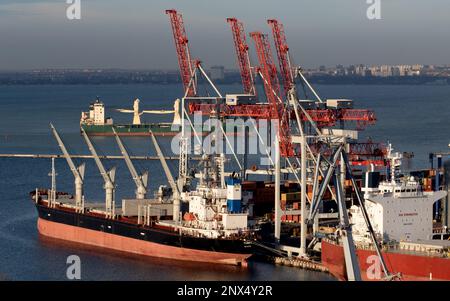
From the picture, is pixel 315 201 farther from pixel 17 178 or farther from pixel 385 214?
pixel 17 178

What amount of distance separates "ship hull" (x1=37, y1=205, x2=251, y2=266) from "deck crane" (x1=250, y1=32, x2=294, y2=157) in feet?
14.0

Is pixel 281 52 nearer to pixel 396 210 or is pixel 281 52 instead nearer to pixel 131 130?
pixel 396 210

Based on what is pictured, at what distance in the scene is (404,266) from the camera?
25625 millimetres

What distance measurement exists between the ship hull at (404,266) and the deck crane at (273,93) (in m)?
7.53

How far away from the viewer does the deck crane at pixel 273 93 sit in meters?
34.2

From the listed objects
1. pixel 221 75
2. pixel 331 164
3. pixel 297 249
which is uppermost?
pixel 221 75

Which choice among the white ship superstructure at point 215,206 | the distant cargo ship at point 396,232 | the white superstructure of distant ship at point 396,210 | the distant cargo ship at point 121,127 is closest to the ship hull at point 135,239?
the white ship superstructure at point 215,206

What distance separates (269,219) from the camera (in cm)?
3325

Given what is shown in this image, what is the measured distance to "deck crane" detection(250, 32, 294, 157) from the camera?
34.2 meters

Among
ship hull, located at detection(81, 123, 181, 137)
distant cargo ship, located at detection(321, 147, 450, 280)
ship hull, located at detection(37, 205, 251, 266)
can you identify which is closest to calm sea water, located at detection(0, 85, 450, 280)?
ship hull, located at detection(37, 205, 251, 266)

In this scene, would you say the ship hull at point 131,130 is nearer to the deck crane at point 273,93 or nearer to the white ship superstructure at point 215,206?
the deck crane at point 273,93

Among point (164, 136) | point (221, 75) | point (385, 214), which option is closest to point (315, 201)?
point (385, 214)

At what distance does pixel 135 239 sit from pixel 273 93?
21.9 feet
